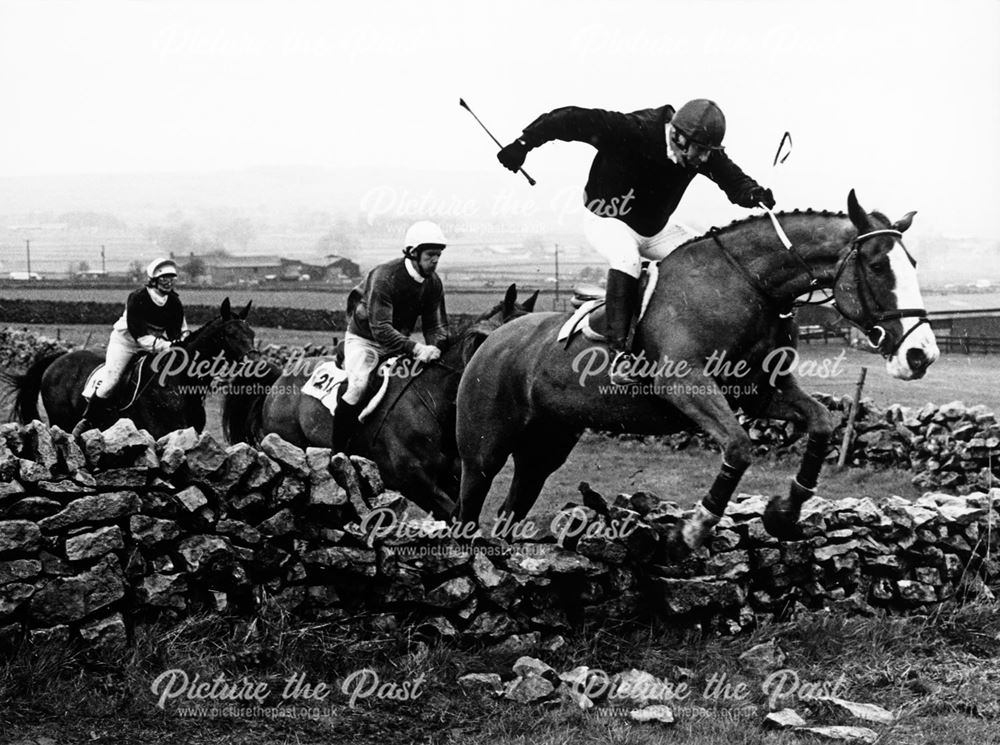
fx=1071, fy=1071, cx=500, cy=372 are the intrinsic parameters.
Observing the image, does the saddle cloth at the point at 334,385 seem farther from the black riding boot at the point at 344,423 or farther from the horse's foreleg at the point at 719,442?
the horse's foreleg at the point at 719,442

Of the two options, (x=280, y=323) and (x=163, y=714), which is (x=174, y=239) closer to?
(x=280, y=323)

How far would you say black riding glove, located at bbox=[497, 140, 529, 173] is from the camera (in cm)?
700

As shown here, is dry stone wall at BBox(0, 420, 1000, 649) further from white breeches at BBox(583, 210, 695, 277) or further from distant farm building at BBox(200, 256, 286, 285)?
distant farm building at BBox(200, 256, 286, 285)

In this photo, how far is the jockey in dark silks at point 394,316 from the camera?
9.55 meters

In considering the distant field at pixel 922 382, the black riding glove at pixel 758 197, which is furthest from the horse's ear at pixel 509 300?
the distant field at pixel 922 382

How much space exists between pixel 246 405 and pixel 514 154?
677cm

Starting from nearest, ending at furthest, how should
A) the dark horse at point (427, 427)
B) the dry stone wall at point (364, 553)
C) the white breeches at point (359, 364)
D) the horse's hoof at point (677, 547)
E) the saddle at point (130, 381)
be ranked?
the dry stone wall at point (364, 553) < the horse's hoof at point (677, 547) < the dark horse at point (427, 427) < the white breeches at point (359, 364) < the saddle at point (130, 381)

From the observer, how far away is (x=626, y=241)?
7168 millimetres

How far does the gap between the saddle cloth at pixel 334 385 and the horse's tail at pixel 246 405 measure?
48.0 inches

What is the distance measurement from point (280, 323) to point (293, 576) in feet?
128

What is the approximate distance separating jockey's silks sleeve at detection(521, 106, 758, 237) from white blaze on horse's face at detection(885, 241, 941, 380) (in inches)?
46.3

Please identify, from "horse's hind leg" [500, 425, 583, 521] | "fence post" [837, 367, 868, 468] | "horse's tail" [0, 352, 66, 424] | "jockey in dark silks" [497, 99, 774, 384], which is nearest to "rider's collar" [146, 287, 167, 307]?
"horse's tail" [0, 352, 66, 424]

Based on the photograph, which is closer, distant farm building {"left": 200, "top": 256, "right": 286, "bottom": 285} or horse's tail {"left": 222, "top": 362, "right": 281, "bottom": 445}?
horse's tail {"left": 222, "top": 362, "right": 281, "bottom": 445}

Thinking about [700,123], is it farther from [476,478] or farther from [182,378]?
[182,378]
